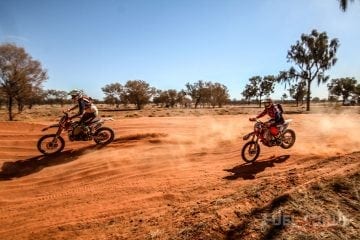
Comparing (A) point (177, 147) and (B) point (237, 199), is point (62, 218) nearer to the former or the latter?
(B) point (237, 199)

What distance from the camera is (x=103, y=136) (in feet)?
38.7

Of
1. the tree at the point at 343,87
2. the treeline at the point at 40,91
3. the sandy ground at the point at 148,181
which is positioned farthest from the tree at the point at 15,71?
the tree at the point at 343,87

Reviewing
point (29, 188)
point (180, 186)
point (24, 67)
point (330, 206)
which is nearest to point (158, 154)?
point (180, 186)

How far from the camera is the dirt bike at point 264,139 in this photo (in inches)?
384

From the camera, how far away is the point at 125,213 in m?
6.33

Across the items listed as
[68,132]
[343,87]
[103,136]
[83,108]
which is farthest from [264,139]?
[343,87]

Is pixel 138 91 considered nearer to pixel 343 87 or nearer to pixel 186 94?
pixel 186 94

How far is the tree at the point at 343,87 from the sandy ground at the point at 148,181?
72838mm

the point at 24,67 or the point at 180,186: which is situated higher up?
the point at 24,67

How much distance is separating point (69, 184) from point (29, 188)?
102 centimetres

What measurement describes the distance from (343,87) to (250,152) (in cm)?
7978

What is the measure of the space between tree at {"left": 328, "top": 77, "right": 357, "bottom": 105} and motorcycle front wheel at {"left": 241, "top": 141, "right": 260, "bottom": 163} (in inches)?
2980

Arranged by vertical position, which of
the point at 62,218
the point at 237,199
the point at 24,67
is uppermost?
the point at 24,67

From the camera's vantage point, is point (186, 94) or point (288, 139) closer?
point (288, 139)
